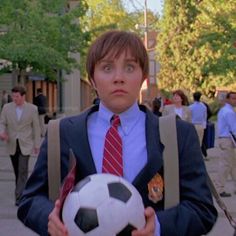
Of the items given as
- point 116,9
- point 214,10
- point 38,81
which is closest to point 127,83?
point 214,10

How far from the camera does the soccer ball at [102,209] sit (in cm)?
222

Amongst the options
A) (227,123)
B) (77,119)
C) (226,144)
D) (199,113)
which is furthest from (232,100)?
(77,119)

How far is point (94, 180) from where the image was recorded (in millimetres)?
2305

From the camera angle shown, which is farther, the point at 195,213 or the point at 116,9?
the point at 116,9

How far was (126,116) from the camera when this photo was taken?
2.61 metres

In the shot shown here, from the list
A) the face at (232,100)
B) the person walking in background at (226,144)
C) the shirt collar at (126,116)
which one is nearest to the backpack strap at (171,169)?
the shirt collar at (126,116)

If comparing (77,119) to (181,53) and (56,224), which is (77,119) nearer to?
(56,224)

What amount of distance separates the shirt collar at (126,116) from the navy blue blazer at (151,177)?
5cm

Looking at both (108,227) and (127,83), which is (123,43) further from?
(108,227)

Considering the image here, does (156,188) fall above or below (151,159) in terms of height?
below

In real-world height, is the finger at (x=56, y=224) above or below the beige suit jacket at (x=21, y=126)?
above

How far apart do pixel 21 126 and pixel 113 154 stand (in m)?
7.61

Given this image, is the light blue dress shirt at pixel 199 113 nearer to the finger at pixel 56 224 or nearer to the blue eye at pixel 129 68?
the blue eye at pixel 129 68

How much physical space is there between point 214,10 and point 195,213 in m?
24.1
